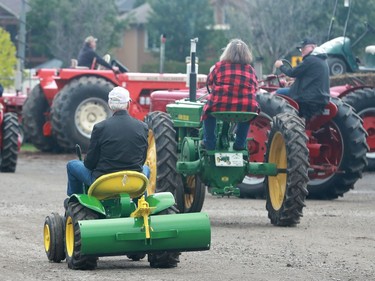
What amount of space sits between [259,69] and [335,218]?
13.4ft

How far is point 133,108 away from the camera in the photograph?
89.4 ft

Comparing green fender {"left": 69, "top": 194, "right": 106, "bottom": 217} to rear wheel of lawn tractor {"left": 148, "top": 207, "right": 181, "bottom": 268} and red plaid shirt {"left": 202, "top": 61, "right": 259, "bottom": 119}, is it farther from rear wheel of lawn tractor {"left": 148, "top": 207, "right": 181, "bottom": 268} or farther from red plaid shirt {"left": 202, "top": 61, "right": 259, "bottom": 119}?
red plaid shirt {"left": 202, "top": 61, "right": 259, "bottom": 119}

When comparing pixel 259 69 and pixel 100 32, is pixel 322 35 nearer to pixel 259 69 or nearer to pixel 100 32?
pixel 100 32

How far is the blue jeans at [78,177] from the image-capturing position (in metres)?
11.6

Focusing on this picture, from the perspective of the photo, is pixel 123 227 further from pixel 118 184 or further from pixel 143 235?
pixel 118 184

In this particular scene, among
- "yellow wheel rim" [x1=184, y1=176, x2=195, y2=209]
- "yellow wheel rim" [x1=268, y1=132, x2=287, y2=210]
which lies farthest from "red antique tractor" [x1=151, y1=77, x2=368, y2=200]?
"yellow wheel rim" [x1=268, y1=132, x2=287, y2=210]

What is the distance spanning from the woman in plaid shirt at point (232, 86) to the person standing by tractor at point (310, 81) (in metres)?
3.11

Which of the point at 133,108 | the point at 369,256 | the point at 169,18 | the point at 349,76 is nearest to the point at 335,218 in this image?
the point at 369,256

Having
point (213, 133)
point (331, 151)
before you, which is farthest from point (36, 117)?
point (213, 133)

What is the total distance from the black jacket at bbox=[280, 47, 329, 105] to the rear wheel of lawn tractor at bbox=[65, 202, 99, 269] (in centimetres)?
708

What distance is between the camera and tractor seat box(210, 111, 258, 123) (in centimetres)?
1459

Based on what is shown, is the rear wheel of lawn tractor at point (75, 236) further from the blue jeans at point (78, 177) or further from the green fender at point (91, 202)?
the blue jeans at point (78, 177)

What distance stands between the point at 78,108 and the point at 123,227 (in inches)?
667

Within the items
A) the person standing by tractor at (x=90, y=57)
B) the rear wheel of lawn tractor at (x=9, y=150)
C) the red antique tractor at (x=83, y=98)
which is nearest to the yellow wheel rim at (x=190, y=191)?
the rear wheel of lawn tractor at (x=9, y=150)
